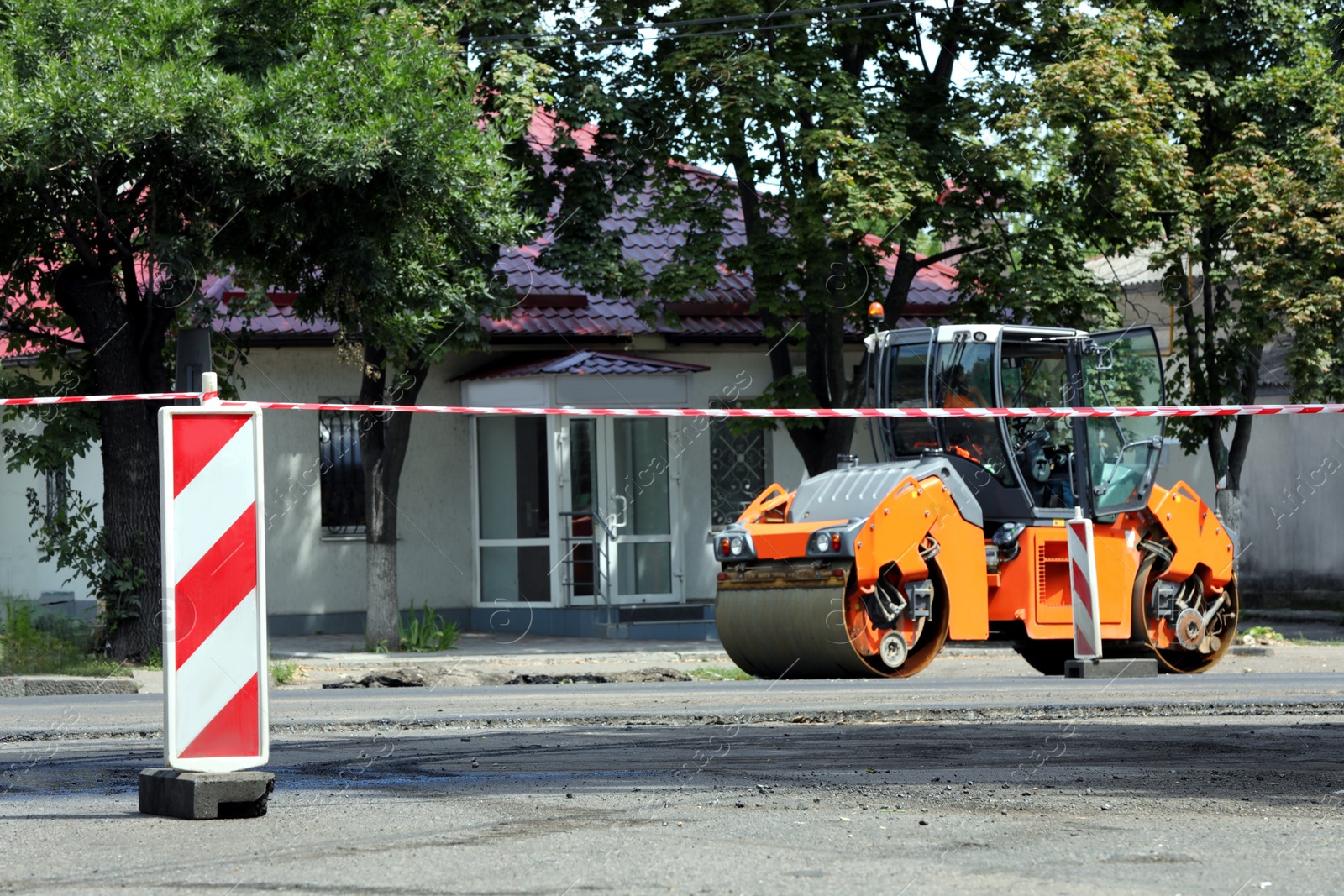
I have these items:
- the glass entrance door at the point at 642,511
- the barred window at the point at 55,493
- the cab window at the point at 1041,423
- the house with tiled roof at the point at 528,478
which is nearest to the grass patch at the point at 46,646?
the barred window at the point at 55,493

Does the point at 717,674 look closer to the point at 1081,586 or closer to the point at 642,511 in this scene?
the point at 1081,586

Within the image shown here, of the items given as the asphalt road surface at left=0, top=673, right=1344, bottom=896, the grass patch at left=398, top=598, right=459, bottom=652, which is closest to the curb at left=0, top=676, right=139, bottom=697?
the asphalt road surface at left=0, top=673, right=1344, bottom=896

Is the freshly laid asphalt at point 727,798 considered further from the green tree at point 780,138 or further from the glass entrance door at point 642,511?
the glass entrance door at point 642,511

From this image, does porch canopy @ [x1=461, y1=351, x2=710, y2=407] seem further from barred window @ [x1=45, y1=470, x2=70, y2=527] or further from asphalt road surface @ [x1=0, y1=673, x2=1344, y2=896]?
asphalt road surface @ [x1=0, y1=673, x2=1344, y2=896]

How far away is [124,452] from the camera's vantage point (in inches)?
666

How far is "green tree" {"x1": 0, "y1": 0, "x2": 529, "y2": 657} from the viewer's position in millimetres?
14680

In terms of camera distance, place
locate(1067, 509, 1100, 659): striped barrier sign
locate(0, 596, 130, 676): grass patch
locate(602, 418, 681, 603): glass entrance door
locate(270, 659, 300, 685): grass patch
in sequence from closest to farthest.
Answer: locate(1067, 509, 1100, 659): striped barrier sign → locate(0, 596, 130, 676): grass patch → locate(270, 659, 300, 685): grass patch → locate(602, 418, 681, 603): glass entrance door

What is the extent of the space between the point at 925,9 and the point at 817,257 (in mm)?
3665

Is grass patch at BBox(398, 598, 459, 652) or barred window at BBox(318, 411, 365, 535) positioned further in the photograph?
barred window at BBox(318, 411, 365, 535)

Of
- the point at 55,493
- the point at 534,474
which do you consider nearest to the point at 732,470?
the point at 534,474

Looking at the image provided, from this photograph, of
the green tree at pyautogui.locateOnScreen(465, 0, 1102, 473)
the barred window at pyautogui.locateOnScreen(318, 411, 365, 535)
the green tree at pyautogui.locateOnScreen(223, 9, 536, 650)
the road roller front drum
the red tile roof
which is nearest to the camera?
the road roller front drum

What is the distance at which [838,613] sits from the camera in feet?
43.3

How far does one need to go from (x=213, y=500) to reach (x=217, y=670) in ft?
2.00

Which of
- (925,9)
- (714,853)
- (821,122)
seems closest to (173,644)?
(714,853)
